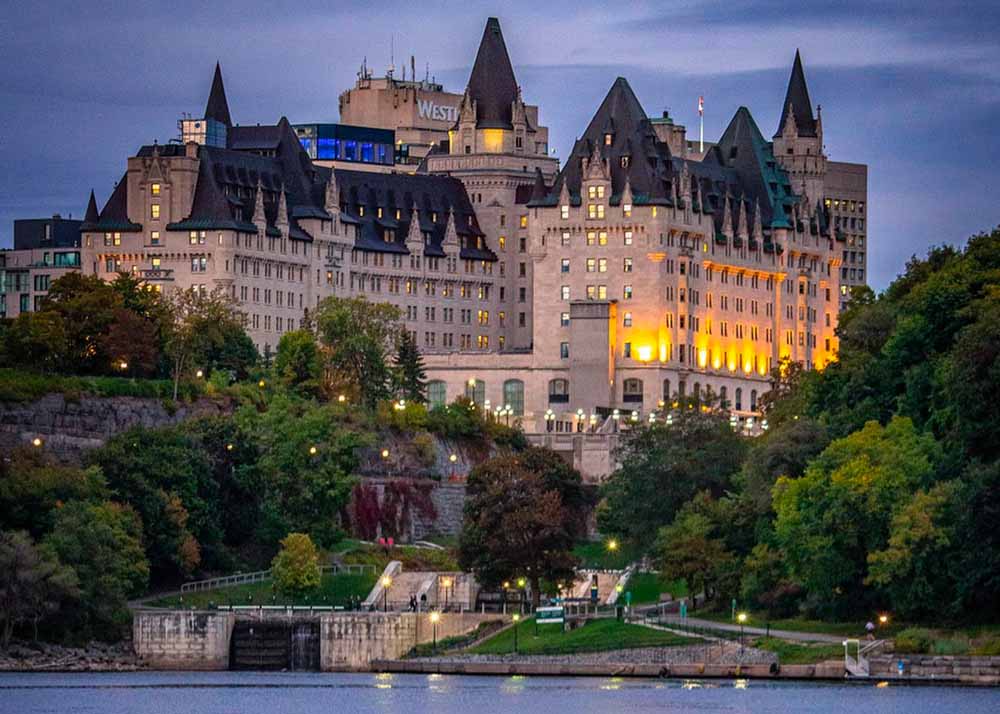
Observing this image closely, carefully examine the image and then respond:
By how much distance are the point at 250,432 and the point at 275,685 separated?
41654 mm

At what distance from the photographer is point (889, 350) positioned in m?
163

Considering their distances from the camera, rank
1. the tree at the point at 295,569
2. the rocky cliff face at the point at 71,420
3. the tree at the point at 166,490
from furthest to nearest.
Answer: the rocky cliff face at the point at 71,420
the tree at the point at 295,569
the tree at the point at 166,490

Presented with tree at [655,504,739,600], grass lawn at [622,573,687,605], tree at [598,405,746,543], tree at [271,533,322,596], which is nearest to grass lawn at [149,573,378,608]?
tree at [271,533,322,596]

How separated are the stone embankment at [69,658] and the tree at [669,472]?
28362 millimetres

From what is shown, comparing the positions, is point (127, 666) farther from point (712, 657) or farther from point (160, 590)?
point (712, 657)

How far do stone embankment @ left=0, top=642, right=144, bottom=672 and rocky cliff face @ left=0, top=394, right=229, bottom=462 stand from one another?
2564 cm

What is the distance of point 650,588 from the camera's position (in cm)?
17462

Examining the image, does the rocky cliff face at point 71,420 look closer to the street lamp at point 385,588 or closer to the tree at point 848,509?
the street lamp at point 385,588

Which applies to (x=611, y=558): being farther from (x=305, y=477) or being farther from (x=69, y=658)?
(x=69, y=658)

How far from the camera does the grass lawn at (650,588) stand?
17000 cm

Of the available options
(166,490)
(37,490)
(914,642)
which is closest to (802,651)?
(914,642)

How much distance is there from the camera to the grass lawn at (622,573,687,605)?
170000mm

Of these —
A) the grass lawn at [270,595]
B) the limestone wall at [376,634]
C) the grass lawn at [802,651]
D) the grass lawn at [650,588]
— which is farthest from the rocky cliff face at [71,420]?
the grass lawn at [802,651]

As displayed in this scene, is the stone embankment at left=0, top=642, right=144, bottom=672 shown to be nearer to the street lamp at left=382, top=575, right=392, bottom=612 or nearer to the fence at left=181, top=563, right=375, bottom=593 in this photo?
the fence at left=181, top=563, right=375, bottom=593
